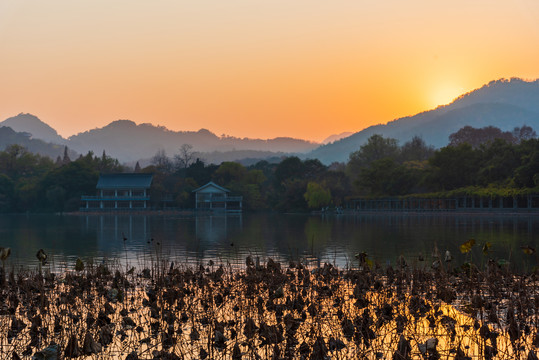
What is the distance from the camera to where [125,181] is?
110 m

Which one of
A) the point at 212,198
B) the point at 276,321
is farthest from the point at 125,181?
the point at 276,321

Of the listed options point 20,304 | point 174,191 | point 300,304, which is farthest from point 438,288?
point 174,191

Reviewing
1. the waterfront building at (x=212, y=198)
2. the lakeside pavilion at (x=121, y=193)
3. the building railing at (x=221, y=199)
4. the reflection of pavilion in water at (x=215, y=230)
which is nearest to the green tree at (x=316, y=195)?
the building railing at (x=221, y=199)

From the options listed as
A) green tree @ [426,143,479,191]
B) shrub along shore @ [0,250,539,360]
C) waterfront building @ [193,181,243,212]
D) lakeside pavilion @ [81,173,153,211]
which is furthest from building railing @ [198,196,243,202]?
shrub along shore @ [0,250,539,360]

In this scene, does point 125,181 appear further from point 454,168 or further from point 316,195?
point 454,168

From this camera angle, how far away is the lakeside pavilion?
108 m

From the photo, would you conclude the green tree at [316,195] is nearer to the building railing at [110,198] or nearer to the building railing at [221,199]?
the building railing at [221,199]

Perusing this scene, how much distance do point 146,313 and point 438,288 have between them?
7.79m

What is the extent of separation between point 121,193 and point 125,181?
9.21 ft

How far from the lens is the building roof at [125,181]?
356 ft

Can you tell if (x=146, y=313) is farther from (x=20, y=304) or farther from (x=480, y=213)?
(x=480, y=213)

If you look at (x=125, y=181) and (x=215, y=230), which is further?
(x=125, y=181)

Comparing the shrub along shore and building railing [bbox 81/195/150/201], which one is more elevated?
building railing [bbox 81/195/150/201]

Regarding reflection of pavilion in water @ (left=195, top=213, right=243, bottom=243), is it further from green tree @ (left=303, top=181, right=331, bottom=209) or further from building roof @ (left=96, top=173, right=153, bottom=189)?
building roof @ (left=96, top=173, right=153, bottom=189)
